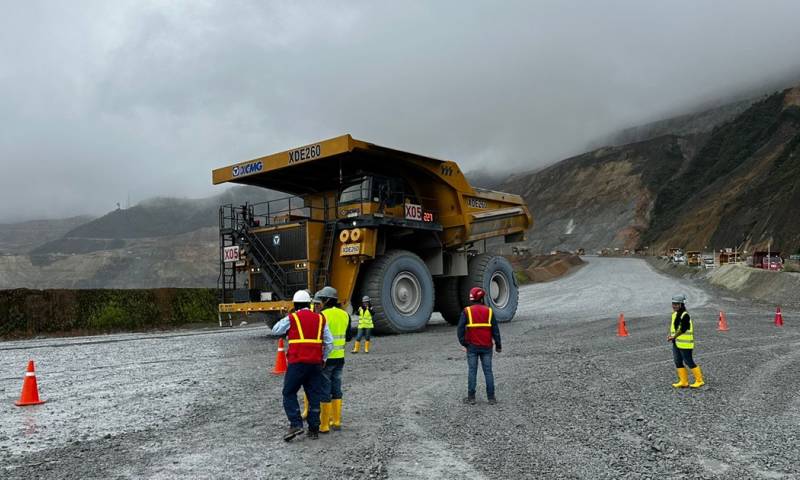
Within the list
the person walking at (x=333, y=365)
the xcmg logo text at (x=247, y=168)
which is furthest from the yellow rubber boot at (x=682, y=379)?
the xcmg logo text at (x=247, y=168)

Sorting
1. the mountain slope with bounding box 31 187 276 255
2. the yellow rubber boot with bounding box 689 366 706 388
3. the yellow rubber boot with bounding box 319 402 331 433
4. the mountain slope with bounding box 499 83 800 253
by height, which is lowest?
the yellow rubber boot with bounding box 689 366 706 388

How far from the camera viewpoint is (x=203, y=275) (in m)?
76.6

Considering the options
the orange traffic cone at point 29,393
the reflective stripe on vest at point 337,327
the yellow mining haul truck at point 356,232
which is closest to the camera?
the reflective stripe on vest at point 337,327

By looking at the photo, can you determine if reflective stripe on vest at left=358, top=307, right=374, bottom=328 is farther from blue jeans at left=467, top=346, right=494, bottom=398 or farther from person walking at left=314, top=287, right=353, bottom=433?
person walking at left=314, top=287, right=353, bottom=433

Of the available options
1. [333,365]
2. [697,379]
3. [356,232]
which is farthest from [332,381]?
[356,232]

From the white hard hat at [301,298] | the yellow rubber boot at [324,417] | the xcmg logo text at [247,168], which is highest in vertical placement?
the xcmg logo text at [247,168]

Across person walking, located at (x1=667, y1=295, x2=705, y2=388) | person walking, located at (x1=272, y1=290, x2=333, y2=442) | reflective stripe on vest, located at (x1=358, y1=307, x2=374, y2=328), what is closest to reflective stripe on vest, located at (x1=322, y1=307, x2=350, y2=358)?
person walking, located at (x1=272, y1=290, x2=333, y2=442)

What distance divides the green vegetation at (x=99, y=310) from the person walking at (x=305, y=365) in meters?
16.5

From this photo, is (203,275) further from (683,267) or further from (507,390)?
(507,390)

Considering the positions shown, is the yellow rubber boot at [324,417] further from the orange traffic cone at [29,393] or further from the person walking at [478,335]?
the orange traffic cone at [29,393]

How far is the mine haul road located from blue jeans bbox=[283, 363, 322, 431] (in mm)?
224

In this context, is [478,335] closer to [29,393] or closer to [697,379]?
[697,379]

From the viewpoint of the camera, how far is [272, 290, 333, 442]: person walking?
646 centimetres

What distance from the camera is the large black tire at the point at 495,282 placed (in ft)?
60.3
